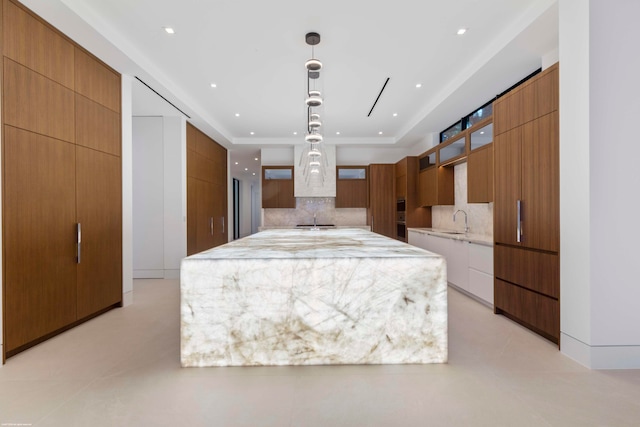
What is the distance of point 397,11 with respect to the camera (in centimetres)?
282

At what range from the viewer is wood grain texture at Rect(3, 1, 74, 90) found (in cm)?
236

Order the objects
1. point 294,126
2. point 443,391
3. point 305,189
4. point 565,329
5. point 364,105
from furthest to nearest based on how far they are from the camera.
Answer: point 305,189, point 294,126, point 364,105, point 565,329, point 443,391

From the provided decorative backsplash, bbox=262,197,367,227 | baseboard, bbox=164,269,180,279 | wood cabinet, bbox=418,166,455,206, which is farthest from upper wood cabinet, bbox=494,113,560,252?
baseboard, bbox=164,269,180,279

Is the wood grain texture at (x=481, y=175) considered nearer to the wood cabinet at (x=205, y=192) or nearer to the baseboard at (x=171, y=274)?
the wood cabinet at (x=205, y=192)

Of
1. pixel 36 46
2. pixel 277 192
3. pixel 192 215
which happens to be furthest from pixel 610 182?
pixel 277 192

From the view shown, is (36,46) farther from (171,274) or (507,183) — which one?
(507,183)

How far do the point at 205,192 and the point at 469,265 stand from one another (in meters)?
5.36

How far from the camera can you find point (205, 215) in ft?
21.7

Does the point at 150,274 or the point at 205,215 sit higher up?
the point at 205,215

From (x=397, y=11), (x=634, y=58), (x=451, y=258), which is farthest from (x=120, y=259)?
(x=634, y=58)

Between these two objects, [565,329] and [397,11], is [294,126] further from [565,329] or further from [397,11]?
[565,329]

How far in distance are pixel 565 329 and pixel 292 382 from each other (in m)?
2.11

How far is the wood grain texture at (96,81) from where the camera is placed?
3096mm

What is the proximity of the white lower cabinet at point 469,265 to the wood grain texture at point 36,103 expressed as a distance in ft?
15.0
